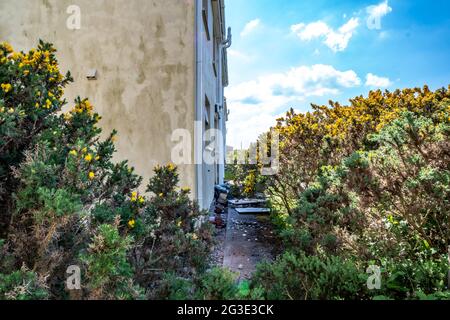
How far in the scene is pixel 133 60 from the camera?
204 inches

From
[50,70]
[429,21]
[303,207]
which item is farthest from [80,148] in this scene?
[429,21]

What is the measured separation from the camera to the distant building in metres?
5.04

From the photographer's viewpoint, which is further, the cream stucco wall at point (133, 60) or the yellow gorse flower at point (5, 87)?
the cream stucco wall at point (133, 60)

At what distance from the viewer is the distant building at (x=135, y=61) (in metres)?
5.04

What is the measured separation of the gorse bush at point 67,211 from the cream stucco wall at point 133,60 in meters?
2.34

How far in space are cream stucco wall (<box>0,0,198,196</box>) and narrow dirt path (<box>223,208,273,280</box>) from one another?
53.7 inches

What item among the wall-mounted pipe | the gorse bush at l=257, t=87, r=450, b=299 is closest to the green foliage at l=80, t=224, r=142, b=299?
the gorse bush at l=257, t=87, r=450, b=299

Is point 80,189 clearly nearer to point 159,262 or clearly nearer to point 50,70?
point 159,262

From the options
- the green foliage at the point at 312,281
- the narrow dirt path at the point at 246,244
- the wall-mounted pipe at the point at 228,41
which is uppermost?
the wall-mounted pipe at the point at 228,41


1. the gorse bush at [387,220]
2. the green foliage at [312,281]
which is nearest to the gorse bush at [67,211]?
the green foliage at [312,281]

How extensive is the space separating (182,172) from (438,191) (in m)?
3.50

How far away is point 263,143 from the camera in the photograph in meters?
9.43

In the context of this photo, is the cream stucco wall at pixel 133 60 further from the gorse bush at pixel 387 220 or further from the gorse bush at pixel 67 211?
the gorse bush at pixel 67 211

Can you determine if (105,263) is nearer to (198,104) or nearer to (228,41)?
(198,104)
